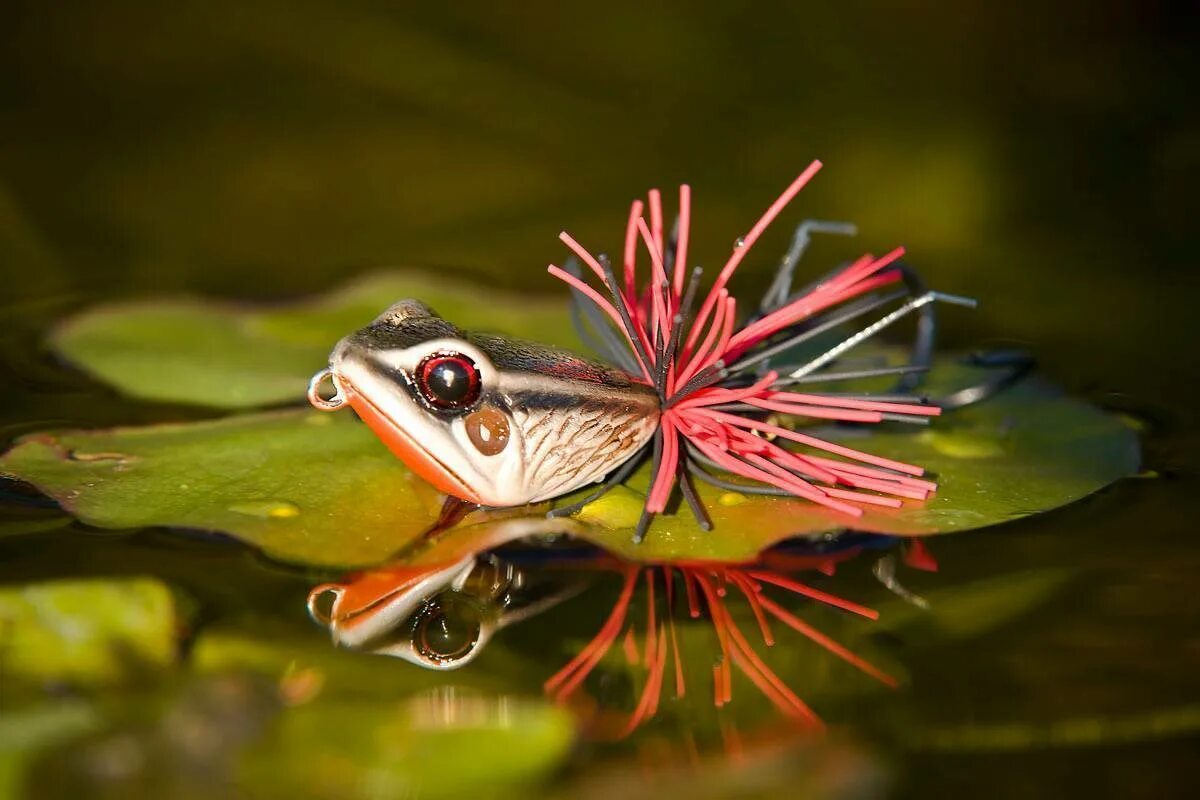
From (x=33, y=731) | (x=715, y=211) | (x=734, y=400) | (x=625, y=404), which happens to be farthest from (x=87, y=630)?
(x=715, y=211)

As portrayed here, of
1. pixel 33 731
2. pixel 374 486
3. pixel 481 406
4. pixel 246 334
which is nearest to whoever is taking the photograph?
pixel 33 731

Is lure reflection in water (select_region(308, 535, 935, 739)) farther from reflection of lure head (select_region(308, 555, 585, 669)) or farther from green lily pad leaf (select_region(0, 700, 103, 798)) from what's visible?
green lily pad leaf (select_region(0, 700, 103, 798))

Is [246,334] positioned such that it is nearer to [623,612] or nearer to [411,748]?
[623,612]

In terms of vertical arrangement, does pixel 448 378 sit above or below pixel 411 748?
above

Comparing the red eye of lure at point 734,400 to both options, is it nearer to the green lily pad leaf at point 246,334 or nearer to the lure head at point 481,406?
the lure head at point 481,406

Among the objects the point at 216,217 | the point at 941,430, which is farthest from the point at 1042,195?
the point at 216,217

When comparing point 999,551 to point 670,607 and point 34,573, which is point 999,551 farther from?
point 34,573
